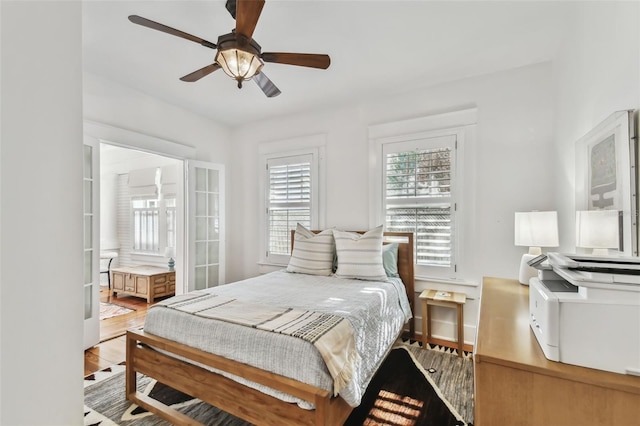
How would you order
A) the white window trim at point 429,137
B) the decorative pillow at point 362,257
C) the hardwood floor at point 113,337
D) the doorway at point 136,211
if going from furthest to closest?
the doorway at point 136,211, the white window trim at point 429,137, the decorative pillow at point 362,257, the hardwood floor at point 113,337

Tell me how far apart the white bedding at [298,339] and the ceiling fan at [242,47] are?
1.67 metres

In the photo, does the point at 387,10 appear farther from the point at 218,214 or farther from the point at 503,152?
the point at 218,214

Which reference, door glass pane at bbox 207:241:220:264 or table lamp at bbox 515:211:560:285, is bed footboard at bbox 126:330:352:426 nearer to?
table lamp at bbox 515:211:560:285

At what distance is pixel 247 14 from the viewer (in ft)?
5.38

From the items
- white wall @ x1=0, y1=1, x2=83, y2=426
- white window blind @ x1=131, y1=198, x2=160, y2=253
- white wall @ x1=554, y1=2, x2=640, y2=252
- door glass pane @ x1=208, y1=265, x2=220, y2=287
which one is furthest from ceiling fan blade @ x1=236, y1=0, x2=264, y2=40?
white window blind @ x1=131, y1=198, x2=160, y2=253

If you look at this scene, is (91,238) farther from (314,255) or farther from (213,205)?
(314,255)

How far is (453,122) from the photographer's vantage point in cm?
307

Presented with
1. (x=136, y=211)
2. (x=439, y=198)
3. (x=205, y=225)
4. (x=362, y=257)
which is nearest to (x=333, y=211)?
(x=362, y=257)

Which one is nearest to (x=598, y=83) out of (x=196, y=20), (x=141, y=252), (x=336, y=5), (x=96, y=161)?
(x=336, y=5)

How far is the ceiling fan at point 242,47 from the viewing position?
1.65m

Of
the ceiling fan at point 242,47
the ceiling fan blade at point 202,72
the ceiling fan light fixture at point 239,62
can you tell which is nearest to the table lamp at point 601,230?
the ceiling fan at point 242,47

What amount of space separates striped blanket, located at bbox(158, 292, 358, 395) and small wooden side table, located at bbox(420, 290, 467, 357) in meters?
1.38

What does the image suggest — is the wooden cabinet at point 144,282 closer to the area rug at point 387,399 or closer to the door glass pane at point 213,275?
the door glass pane at point 213,275

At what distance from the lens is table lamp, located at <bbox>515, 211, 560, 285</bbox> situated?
2.03 m
